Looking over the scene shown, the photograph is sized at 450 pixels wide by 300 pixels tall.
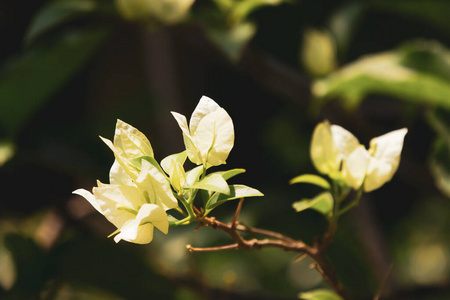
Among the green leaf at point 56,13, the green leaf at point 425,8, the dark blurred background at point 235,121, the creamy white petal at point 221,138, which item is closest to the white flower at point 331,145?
the creamy white petal at point 221,138

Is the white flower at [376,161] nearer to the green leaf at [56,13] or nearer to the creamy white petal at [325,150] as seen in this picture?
the creamy white petal at [325,150]

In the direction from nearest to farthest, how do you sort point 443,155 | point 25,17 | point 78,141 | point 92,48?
1. point 443,155
2. point 92,48
3. point 78,141
4. point 25,17

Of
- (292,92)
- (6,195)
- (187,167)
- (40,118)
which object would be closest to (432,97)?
(292,92)

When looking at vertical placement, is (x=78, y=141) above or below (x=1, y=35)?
below

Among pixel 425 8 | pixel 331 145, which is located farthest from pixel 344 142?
pixel 425 8

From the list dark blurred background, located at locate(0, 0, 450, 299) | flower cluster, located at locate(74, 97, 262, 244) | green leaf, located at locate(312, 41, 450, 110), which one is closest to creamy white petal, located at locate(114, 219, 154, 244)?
flower cluster, located at locate(74, 97, 262, 244)

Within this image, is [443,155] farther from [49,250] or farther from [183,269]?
[49,250]
